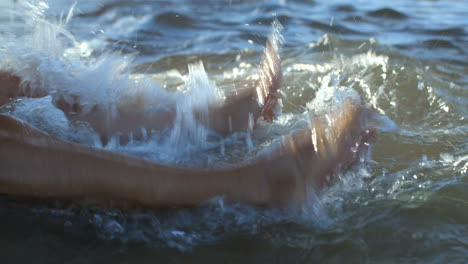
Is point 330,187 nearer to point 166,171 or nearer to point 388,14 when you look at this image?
point 166,171

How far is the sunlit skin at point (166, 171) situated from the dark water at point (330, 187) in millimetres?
53

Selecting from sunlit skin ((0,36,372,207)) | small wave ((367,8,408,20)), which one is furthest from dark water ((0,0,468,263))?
small wave ((367,8,408,20))

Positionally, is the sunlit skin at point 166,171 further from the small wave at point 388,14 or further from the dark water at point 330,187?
the small wave at point 388,14

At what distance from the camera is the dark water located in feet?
5.18

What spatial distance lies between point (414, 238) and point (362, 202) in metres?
0.24

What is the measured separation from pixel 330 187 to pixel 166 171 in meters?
0.53

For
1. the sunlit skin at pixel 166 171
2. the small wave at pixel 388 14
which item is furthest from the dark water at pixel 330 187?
the small wave at pixel 388 14

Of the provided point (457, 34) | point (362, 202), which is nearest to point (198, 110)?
point (362, 202)

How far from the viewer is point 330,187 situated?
5.97ft

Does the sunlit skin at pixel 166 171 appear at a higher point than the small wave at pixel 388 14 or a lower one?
lower

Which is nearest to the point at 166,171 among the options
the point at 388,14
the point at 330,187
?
the point at 330,187

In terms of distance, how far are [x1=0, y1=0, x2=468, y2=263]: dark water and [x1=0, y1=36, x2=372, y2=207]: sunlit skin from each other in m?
0.05

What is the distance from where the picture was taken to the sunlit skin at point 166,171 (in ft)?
5.28

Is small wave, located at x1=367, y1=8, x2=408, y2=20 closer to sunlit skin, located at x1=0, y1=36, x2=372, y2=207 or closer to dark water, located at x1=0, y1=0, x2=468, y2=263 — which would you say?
dark water, located at x1=0, y1=0, x2=468, y2=263
